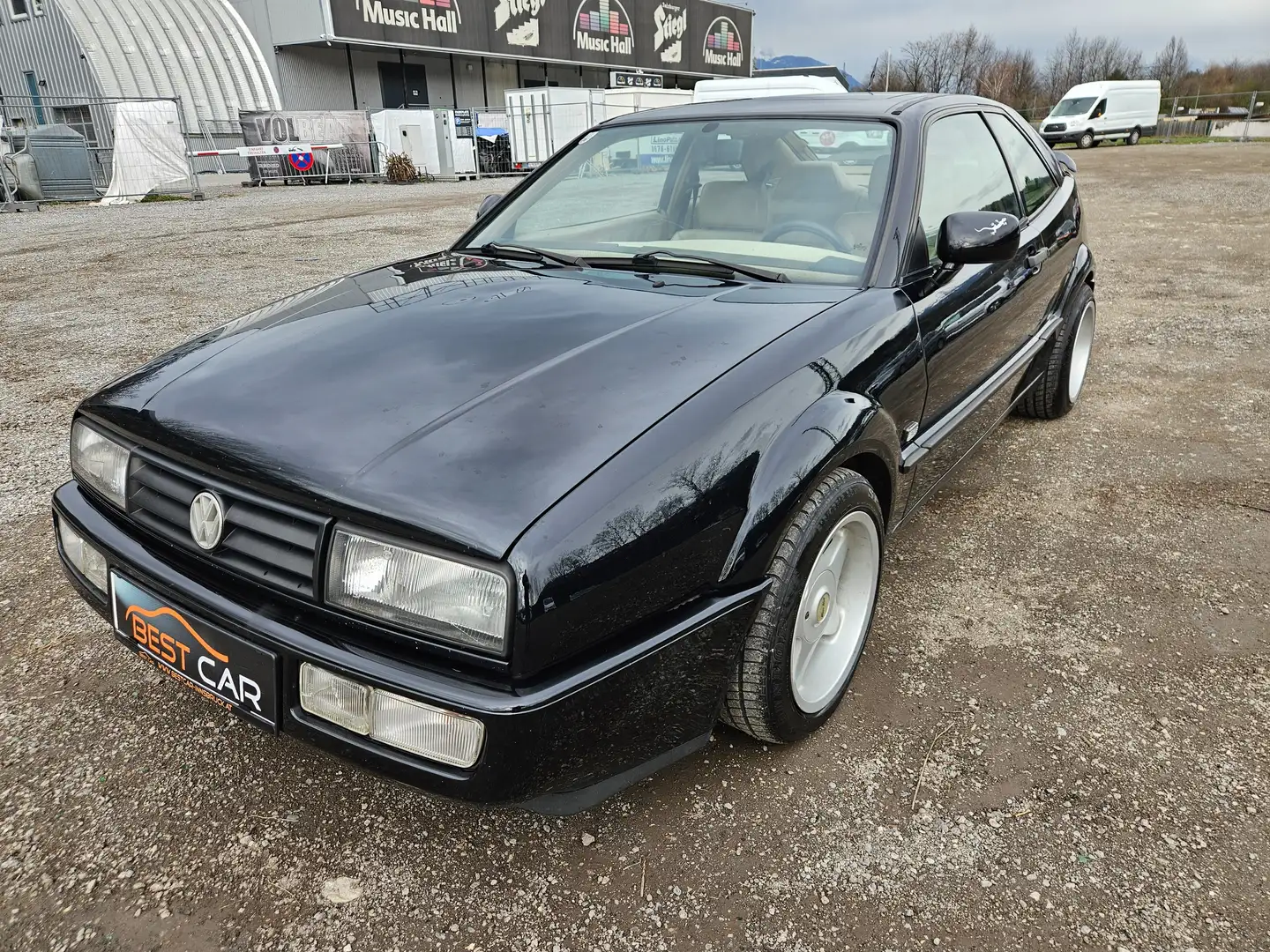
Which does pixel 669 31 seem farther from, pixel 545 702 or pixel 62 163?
pixel 545 702

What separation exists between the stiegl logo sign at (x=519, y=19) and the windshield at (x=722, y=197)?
2941 centimetres

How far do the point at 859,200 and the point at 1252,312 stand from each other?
5.29 metres

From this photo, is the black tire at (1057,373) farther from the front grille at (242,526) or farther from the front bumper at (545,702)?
the front grille at (242,526)

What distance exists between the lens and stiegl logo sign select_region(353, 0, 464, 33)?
966 inches

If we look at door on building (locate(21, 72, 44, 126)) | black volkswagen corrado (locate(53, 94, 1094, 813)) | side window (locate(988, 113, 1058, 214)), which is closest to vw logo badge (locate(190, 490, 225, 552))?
black volkswagen corrado (locate(53, 94, 1094, 813))

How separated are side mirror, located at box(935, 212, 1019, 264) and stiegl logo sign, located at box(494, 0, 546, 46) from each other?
30281 millimetres

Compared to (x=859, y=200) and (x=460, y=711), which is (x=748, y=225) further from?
(x=460, y=711)

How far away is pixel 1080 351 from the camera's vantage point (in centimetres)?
422

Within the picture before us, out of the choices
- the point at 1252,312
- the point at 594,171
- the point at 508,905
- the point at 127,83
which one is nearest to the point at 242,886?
the point at 508,905

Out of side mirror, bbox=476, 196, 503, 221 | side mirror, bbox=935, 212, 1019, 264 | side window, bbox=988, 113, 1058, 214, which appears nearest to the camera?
side mirror, bbox=935, 212, 1019, 264

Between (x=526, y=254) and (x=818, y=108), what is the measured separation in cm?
106

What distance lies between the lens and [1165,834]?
177 centimetres

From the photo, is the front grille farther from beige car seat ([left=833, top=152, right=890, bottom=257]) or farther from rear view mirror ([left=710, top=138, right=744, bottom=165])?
rear view mirror ([left=710, top=138, right=744, bottom=165])

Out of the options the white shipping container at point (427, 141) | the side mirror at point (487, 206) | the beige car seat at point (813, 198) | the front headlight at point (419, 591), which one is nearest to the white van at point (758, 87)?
the white shipping container at point (427, 141)
